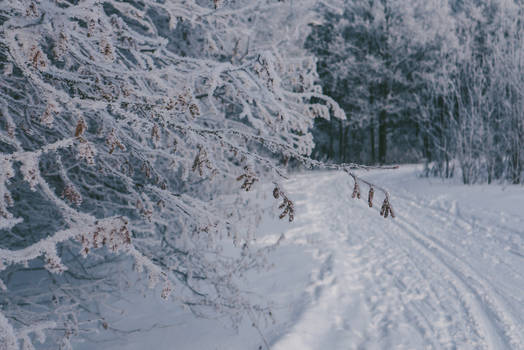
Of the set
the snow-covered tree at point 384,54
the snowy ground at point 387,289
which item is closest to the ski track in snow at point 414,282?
the snowy ground at point 387,289

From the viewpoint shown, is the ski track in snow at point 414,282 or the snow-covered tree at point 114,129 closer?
the snow-covered tree at point 114,129

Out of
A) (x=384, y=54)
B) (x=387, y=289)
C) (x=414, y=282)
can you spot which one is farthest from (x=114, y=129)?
(x=384, y=54)

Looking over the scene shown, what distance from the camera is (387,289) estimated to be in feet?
13.4

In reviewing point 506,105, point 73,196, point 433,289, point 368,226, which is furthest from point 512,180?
point 73,196

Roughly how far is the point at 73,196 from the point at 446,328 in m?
3.26

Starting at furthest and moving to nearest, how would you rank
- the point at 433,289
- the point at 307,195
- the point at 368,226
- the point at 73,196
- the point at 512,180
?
the point at 307,195 → the point at 512,180 → the point at 368,226 → the point at 433,289 → the point at 73,196

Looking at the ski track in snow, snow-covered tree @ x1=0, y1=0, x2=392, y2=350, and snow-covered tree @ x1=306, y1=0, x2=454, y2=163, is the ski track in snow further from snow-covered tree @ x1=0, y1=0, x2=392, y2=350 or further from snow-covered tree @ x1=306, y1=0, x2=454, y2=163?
snow-covered tree @ x1=306, y1=0, x2=454, y2=163

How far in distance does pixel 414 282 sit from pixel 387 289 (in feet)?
1.25

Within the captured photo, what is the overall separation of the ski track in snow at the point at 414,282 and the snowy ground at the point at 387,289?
0.01 metres

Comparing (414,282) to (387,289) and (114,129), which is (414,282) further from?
(114,129)

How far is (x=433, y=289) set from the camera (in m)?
3.98

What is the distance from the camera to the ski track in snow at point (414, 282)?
313 cm

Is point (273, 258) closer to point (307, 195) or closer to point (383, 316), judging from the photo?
point (383, 316)

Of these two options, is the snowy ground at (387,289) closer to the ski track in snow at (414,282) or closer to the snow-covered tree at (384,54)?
the ski track in snow at (414,282)
